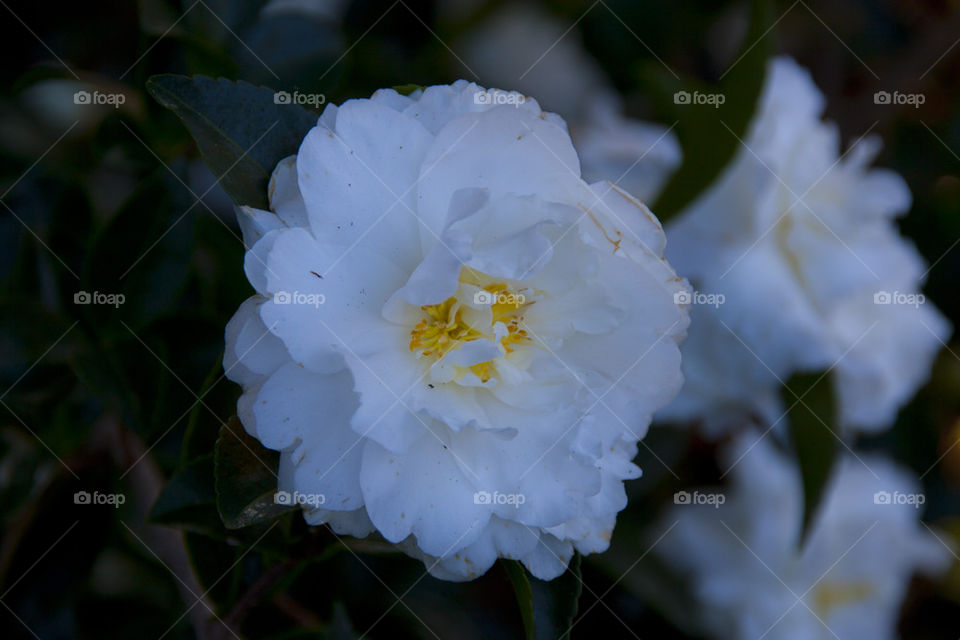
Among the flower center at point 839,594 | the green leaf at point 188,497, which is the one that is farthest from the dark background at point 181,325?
the flower center at point 839,594

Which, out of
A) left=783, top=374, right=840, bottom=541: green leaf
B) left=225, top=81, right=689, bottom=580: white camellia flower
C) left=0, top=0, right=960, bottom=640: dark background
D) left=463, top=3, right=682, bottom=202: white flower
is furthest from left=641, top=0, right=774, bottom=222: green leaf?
left=225, top=81, right=689, bottom=580: white camellia flower

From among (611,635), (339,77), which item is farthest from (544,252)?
(611,635)

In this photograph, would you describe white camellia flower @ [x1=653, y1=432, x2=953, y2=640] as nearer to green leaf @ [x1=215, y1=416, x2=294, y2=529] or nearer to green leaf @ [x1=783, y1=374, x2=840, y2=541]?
green leaf @ [x1=783, y1=374, x2=840, y2=541]

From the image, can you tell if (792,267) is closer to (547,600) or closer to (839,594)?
(839,594)

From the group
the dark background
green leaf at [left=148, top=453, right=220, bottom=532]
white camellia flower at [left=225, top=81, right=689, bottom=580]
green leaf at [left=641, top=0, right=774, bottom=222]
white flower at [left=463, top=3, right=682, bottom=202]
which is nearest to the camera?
white camellia flower at [left=225, top=81, right=689, bottom=580]

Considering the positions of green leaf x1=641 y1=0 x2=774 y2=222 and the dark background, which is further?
green leaf x1=641 y1=0 x2=774 y2=222

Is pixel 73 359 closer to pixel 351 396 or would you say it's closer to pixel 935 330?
pixel 351 396

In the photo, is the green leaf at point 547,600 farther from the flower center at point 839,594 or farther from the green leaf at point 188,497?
the flower center at point 839,594
